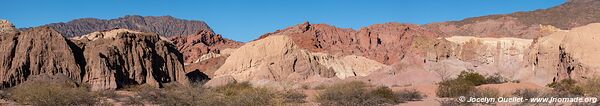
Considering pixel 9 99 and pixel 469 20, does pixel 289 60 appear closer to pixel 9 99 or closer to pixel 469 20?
pixel 9 99

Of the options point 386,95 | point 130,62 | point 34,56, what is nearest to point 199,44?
point 130,62

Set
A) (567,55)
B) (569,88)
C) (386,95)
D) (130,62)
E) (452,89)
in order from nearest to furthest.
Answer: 1. (386,95)
2. (569,88)
3. (452,89)
4. (567,55)
5. (130,62)

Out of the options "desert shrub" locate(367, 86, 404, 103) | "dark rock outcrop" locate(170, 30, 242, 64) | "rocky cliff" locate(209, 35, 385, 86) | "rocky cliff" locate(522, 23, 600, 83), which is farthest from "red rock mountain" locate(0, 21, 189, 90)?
"dark rock outcrop" locate(170, 30, 242, 64)

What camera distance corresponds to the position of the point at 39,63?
1415 inches

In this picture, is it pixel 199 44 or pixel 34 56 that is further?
pixel 199 44

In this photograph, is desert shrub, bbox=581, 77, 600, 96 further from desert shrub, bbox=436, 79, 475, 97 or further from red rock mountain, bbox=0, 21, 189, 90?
red rock mountain, bbox=0, 21, 189, 90

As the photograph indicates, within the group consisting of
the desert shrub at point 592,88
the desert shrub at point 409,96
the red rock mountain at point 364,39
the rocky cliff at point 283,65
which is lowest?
the desert shrub at point 409,96

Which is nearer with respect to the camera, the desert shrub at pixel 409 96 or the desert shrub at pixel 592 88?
the desert shrub at pixel 592 88

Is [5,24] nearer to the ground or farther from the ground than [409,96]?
farther from the ground

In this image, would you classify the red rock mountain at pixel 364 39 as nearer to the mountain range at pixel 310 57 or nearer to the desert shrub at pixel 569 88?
the mountain range at pixel 310 57

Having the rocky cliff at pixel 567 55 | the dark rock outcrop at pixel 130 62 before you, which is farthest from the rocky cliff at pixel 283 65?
the rocky cliff at pixel 567 55

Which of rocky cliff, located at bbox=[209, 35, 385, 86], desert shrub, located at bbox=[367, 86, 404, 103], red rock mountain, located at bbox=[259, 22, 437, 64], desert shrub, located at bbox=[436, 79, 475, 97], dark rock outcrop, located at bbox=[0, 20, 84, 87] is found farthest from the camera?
red rock mountain, located at bbox=[259, 22, 437, 64]

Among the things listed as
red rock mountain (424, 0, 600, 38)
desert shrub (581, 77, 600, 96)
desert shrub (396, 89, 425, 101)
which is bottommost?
desert shrub (396, 89, 425, 101)

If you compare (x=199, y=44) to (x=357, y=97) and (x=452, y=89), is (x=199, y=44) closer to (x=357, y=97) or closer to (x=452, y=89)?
(x=452, y=89)
